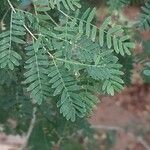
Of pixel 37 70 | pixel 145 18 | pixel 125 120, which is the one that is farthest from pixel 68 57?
pixel 125 120

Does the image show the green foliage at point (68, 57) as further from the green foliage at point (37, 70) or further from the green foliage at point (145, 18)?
the green foliage at point (145, 18)

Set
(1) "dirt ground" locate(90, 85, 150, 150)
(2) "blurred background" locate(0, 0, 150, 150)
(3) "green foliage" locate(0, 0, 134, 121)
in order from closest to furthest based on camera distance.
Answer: (3) "green foliage" locate(0, 0, 134, 121) < (2) "blurred background" locate(0, 0, 150, 150) < (1) "dirt ground" locate(90, 85, 150, 150)

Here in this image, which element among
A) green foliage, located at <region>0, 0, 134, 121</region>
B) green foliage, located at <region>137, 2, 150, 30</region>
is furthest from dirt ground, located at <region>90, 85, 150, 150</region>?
green foliage, located at <region>0, 0, 134, 121</region>

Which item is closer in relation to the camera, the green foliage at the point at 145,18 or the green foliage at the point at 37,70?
the green foliage at the point at 37,70

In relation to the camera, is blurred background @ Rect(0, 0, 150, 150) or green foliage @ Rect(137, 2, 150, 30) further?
blurred background @ Rect(0, 0, 150, 150)

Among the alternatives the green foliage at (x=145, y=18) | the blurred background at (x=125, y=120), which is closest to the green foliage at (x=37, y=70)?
the green foliage at (x=145, y=18)

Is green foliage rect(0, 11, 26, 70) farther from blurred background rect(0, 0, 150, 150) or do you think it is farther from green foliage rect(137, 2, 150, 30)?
blurred background rect(0, 0, 150, 150)

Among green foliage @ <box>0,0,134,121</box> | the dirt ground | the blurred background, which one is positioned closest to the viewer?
green foliage @ <box>0,0,134,121</box>

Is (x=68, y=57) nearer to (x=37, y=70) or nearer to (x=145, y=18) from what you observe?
(x=37, y=70)
